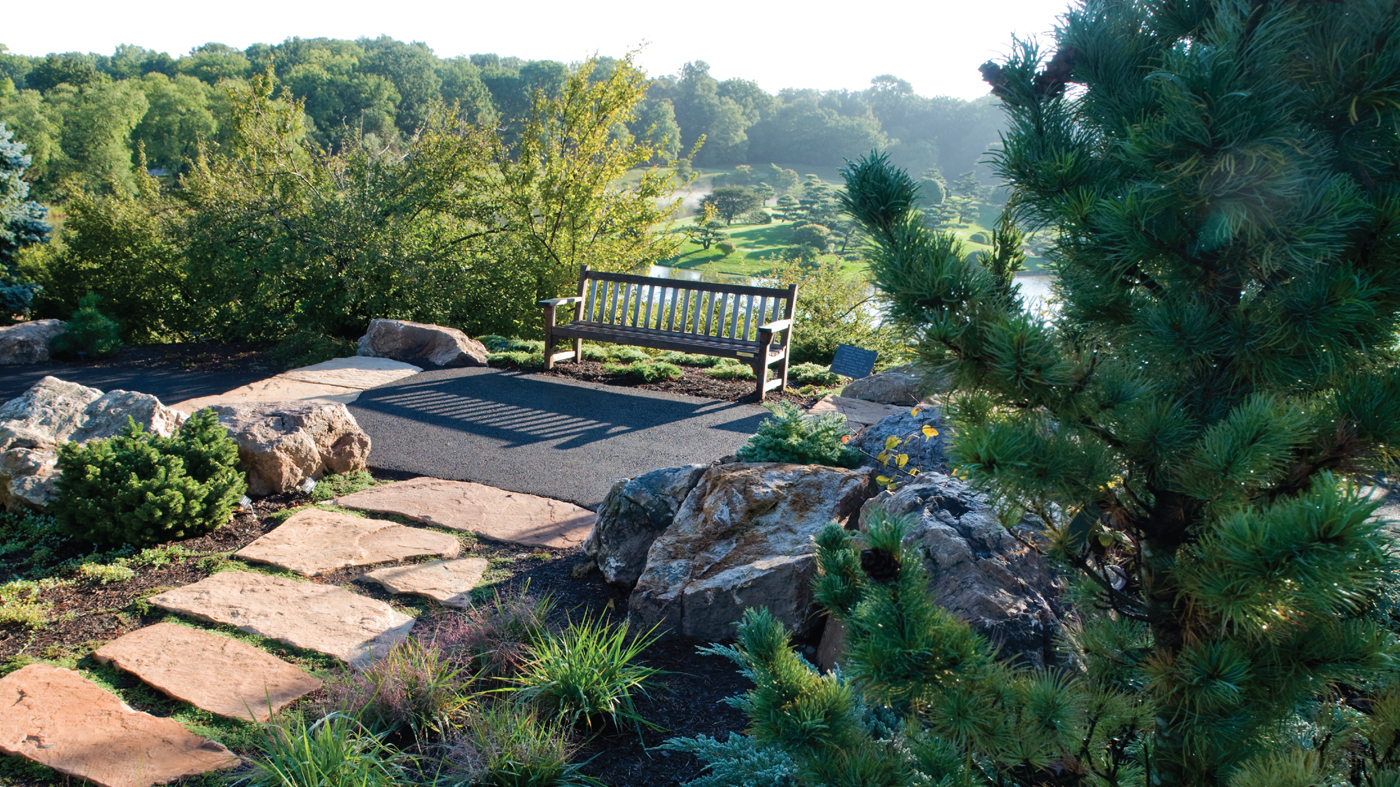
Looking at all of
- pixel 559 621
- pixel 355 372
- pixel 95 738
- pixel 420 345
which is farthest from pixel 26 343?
pixel 559 621

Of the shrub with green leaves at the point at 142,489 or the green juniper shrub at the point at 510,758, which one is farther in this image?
the shrub with green leaves at the point at 142,489

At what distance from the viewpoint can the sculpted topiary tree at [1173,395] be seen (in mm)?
960

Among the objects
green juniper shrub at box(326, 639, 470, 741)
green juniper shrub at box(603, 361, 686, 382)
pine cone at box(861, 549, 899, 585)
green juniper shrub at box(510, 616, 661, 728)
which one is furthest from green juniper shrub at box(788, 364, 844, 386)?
pine cone at box(861, 549, 899, 585)

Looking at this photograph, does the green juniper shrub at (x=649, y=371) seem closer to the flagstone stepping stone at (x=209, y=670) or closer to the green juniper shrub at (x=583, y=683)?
the flagstone stepping stone at (x=209, y=670)

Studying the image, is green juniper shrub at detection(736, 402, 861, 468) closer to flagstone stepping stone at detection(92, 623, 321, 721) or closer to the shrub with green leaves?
flagstone stepping stone at detection(92, 623, 321, 721)

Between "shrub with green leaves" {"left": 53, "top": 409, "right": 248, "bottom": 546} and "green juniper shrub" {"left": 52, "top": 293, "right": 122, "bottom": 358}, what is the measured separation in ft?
19.0

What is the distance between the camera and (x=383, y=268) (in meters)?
9.83

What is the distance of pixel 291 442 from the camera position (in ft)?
15.1

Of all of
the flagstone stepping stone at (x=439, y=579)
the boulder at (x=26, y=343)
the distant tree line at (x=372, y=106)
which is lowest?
the boulder at (x=26, y=343)

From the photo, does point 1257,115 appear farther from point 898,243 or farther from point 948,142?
point 948,142

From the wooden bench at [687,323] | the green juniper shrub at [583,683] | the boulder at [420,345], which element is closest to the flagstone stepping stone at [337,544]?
the green juniper shrub at [583,683]

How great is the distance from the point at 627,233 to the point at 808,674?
34.0 ft

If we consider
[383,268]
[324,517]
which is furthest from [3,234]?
[324,517]

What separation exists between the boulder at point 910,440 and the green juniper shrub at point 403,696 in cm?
232
